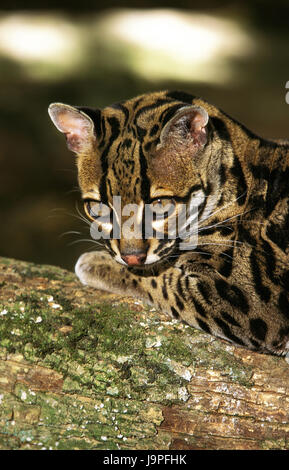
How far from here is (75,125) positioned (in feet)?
11.3

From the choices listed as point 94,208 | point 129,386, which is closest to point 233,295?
point 129,386

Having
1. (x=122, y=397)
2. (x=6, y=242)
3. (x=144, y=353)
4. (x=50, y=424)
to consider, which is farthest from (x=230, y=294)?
(x=6, y=242)

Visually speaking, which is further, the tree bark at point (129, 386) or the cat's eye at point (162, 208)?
the cat's eye at point (162, 208)

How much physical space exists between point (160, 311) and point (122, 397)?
2.13 feet

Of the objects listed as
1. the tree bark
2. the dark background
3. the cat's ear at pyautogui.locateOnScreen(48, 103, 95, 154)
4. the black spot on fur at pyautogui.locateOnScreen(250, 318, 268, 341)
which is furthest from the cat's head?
the dark background

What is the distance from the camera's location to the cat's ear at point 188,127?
3057mm

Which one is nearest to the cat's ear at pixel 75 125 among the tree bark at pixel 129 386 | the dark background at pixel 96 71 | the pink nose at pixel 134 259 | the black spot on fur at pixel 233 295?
the pink nose at pixel 134 259

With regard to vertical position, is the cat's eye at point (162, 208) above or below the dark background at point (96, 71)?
below

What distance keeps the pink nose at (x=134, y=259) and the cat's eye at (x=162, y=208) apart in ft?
0.77

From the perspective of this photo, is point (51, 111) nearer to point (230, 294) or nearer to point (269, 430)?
point (230, 294)

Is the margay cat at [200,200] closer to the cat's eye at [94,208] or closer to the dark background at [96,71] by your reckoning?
the cat's eye at [94,208]

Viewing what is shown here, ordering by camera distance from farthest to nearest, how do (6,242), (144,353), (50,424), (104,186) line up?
(6,242) → (104,186) → (144,353) → (50,424)

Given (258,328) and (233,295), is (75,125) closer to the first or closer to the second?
(233,295)

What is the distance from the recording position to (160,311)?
10.9 feet
